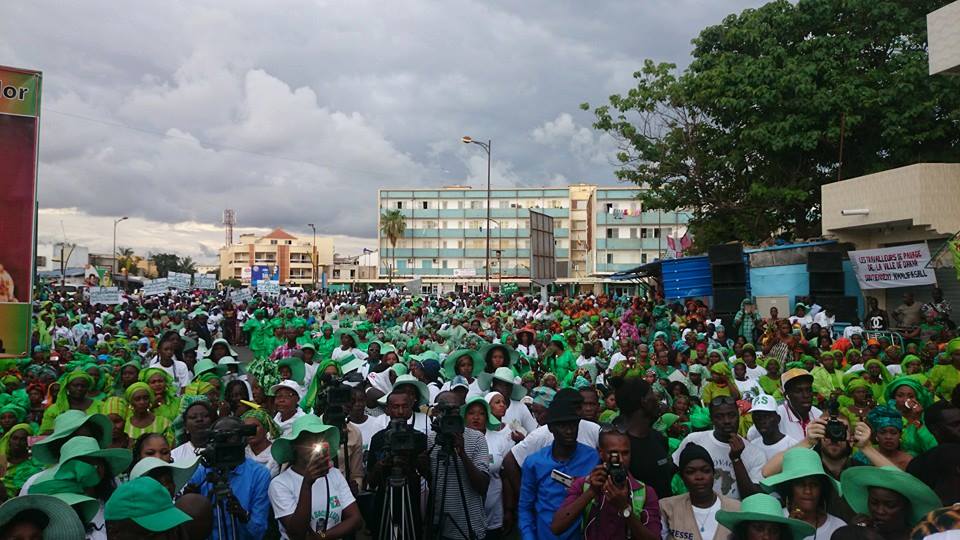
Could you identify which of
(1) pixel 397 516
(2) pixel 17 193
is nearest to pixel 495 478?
(1) pixel 397 516

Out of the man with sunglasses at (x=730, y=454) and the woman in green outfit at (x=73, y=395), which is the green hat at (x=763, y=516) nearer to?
the man with sunglasses at (x=730, y=454)

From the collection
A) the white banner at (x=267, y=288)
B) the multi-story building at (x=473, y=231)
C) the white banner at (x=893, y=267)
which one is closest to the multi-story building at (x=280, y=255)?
the multi-story building at (x=473, y=231)

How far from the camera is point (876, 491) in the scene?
9.60ft

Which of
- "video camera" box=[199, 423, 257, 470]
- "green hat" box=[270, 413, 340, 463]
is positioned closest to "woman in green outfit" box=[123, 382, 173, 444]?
"green hat" box=[270, 413, 340, 463]

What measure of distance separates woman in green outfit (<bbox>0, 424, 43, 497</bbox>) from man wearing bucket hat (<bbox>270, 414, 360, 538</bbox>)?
1993 mm

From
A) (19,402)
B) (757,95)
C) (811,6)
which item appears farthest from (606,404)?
(811,6)

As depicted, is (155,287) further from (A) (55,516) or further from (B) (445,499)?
(A) (55,516)

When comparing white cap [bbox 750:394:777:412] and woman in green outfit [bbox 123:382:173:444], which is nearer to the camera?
white cap [bbox 750:394:777:412]

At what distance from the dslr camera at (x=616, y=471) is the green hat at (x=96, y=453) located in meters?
2.46

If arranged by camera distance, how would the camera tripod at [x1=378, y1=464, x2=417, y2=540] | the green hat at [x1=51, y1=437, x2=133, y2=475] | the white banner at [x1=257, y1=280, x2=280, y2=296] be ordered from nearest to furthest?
the green hat at [x1=51, y1=437, x2=133, y2=475], the camera tripod at [x1=378, y1=464, x2=417, y2=540], the white banner at [x1=257, y1=280, x2=280, y2=296]

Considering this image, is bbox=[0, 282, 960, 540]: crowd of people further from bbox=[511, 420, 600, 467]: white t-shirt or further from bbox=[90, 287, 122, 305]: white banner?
bbox=[90, 287, 122, 305]: white banner

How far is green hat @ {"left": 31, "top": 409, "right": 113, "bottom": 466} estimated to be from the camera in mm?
3885

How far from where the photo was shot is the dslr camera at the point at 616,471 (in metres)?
2.91

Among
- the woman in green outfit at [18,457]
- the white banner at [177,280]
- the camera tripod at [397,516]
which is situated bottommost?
the camera tripod at [397,516]
